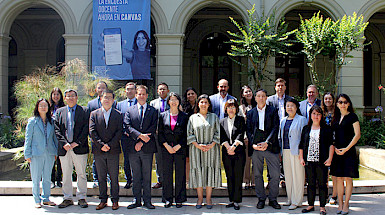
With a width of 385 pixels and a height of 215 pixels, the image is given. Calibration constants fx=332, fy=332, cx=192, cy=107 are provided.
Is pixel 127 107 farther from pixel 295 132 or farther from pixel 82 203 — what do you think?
pixel 295 132

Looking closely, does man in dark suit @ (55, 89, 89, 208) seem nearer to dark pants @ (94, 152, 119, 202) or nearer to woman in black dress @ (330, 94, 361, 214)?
dark pants @ (94, 152, 119, 202)

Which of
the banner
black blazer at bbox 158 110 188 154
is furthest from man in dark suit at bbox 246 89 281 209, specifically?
the banner

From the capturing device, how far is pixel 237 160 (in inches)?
227

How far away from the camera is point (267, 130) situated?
5836 mm

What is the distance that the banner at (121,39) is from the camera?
1240cm

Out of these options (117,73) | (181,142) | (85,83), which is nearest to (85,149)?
(181,142)

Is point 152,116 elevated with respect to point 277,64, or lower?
lower

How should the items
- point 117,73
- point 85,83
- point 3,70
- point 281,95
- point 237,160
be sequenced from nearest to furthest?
point 237,160 < point 281,95 < point 85,83 < point 117,73 < point 3,70

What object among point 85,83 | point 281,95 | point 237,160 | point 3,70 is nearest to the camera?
point 237,160

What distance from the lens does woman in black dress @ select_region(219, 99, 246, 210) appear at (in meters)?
5.75

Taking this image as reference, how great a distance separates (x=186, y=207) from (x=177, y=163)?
795 mm

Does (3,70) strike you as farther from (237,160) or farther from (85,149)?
(237,160)

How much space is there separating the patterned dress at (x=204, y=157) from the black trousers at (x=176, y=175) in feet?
0.68

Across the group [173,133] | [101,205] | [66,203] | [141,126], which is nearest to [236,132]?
[173,133]
